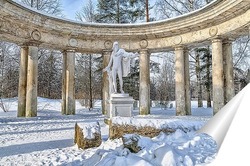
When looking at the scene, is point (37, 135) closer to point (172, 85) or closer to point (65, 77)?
point (65, 77)

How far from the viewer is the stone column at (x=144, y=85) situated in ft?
60.6

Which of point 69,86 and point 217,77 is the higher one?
point 217,77

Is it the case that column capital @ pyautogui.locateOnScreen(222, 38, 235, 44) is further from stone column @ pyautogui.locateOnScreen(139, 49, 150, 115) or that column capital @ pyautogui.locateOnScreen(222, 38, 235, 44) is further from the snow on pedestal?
the snow on pedestal

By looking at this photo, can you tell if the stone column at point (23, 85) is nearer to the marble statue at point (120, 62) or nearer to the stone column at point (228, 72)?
the marble statue at point (120, 62)

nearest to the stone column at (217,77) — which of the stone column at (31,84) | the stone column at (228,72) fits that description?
the stone column at (228,72)

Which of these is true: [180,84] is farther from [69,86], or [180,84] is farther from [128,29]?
[69,86]

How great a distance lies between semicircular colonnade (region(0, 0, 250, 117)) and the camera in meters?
14.4

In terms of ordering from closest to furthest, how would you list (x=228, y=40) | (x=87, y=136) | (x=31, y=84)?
(x=87, y=136) < (x=31, y=84) < (x=228, y=40)

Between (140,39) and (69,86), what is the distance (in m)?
6.92

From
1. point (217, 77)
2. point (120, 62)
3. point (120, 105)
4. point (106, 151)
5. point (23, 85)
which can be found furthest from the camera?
point (23, 85)

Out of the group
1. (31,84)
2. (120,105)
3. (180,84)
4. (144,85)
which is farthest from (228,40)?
(31,84)

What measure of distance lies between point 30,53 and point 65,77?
328 centimetres

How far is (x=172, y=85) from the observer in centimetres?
5075

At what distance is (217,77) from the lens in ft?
50.9
